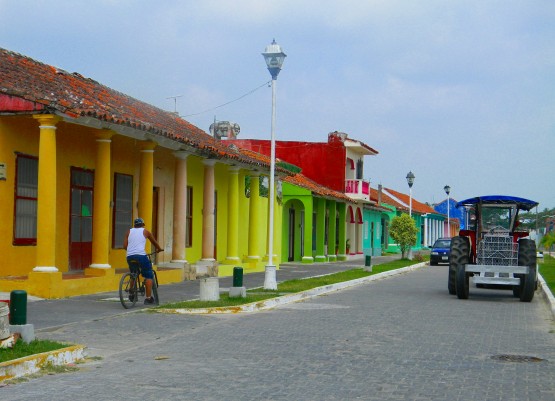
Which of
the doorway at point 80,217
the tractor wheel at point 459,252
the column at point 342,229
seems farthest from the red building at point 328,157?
the tractor wheel at point 459,252

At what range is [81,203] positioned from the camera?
19047mm

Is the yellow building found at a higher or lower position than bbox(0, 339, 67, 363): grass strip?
higher

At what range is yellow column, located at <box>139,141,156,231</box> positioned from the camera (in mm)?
19328

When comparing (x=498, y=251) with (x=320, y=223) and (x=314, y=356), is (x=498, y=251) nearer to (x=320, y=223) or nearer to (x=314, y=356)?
(x=314, y=356)

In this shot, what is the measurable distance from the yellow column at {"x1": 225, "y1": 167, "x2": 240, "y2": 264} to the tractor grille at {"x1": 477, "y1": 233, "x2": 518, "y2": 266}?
9.24 m

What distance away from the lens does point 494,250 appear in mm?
18906

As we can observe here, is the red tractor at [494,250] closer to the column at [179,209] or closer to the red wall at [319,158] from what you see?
the column at [179,209]

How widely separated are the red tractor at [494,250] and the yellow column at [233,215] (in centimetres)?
815

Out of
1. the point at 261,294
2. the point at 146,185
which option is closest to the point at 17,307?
the point at 261,294

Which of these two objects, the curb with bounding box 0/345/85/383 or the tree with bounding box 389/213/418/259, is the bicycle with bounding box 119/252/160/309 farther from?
the tree with bounding box 389/213/418/259

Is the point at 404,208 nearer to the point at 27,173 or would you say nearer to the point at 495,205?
the point at 495,205

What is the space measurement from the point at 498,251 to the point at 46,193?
10504 millimetres

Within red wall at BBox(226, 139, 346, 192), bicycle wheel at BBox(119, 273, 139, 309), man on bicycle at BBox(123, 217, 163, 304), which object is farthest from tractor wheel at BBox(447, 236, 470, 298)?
red wall at BBox(226, 139, 346, 192)

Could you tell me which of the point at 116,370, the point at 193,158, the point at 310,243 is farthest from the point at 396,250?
the point at 116,370
